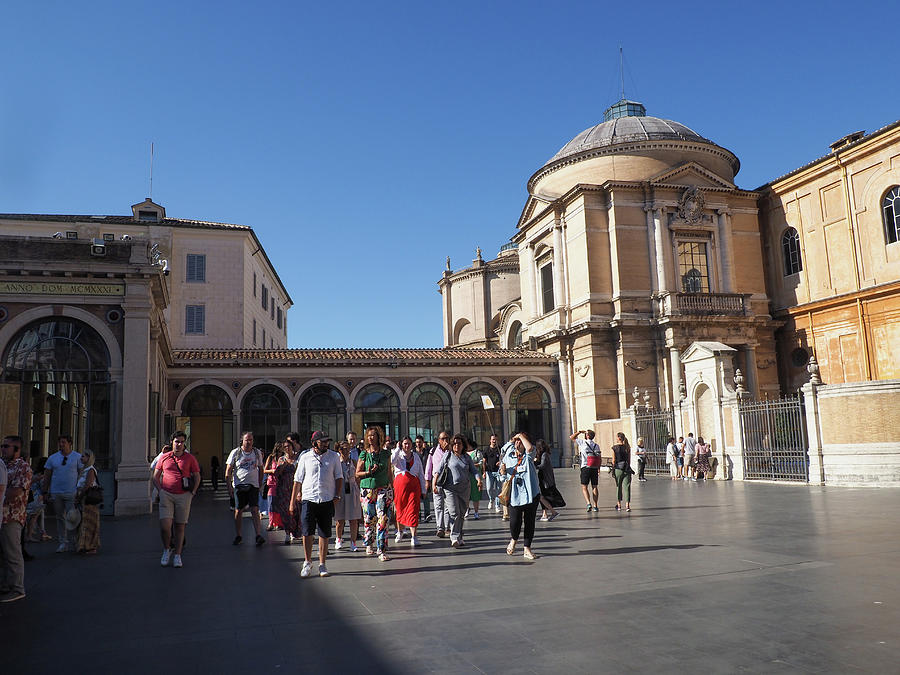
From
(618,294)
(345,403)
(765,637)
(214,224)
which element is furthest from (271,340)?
(765,637)

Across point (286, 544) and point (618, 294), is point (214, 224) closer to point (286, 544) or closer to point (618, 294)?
point (618, 294)

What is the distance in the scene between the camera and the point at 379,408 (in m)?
32.7

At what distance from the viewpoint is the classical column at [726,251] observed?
112 ft

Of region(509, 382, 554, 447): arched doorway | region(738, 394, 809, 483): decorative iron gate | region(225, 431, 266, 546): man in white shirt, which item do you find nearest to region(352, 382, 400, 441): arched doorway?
region(509, 382, 554, 447): arched doorway

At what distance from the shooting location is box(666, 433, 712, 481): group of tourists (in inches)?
930

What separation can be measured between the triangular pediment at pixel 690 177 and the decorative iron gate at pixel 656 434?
1116 cm

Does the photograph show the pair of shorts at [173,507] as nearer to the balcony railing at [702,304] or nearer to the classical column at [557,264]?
the balcony railing at [702,304]

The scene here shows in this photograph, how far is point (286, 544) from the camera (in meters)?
12.0

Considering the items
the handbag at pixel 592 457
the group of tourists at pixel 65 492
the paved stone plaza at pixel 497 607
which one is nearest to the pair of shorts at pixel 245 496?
the paved stone plaza at pixel 497 607

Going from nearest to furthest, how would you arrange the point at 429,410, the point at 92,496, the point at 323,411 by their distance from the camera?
1. the point at 92,496
2. the point at 323,411
3. the point at 429,410

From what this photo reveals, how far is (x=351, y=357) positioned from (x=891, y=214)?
75.4 feet

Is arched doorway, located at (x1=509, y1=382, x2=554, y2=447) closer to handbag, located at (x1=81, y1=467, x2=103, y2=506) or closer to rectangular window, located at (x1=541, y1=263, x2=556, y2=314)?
rectangular window, located at (x1=541, y1=263, x2=556, y2=314)

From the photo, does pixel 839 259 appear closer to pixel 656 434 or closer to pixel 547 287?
pixel 656 434

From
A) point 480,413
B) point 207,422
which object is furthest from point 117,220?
point 480,413
